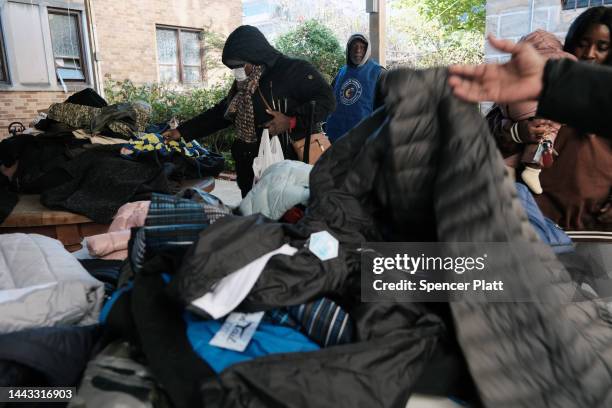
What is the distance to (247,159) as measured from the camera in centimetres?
334

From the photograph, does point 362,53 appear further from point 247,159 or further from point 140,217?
point 140,217

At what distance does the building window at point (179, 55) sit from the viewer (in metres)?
10.2

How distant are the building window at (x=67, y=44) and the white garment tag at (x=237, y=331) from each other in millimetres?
8409

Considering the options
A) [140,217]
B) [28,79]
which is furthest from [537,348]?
[28,79]

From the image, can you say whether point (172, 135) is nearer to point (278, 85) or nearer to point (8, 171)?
point (278, 85)

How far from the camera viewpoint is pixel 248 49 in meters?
3.08

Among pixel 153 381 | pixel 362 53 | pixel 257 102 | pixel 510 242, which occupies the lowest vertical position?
pixel 153 381

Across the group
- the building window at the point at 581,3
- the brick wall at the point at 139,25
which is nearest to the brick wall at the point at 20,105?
the brick wall at the point at 139,25

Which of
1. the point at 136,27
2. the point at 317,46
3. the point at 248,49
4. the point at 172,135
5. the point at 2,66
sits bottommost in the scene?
the point at 172,135

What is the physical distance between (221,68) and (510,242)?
36.1ft

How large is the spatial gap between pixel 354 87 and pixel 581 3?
2.22m

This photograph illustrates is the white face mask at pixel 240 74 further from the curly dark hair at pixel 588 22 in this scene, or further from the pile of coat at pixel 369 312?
the pile of coat at pixel 369 312

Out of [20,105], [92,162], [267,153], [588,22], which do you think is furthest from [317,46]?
[588,22]

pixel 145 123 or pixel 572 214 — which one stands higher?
pixel 145 123
